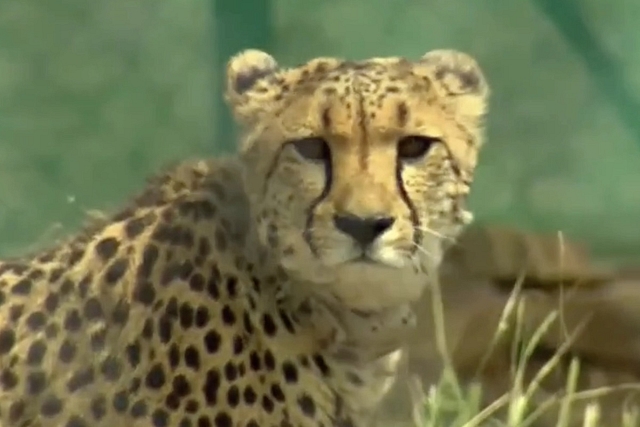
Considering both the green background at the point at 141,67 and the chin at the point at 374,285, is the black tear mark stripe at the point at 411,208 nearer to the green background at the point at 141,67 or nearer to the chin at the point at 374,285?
the chin at the point at 374,285

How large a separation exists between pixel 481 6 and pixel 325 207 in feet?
1.35

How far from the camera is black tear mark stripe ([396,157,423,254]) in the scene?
26.6 inches

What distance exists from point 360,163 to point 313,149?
4 centimetres

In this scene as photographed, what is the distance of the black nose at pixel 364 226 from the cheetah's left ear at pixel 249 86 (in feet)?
0.38

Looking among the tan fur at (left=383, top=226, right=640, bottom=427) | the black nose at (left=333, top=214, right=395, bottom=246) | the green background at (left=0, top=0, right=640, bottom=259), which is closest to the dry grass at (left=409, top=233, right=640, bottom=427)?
the tan fur at (left=383, top=226, right=640, bottom=427)

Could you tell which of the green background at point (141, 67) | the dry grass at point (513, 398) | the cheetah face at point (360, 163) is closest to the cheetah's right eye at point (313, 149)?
the cheetah face at point (360, 163)

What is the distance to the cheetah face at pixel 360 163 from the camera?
0.67m

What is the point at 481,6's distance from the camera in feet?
3.29

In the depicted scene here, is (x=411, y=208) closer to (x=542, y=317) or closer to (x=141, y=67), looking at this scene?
(x=141, y=67)

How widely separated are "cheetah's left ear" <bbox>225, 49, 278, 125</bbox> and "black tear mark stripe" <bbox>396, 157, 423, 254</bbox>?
0.35ft

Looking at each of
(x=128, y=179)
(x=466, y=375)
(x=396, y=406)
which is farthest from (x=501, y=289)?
(x=128, y=179)

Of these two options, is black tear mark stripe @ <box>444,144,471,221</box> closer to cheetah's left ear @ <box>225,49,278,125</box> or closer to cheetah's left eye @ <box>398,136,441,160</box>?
cheetah's left eye @ <box>398,136,441,160</box>

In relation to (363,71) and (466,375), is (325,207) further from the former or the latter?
(466,375)

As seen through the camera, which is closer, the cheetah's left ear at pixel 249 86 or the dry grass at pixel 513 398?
the cheetah's left ear at pixel 249 86
